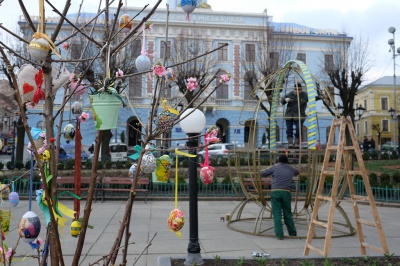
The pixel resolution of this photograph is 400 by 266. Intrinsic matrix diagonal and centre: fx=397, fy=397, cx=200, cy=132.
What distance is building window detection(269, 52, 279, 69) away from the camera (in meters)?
27.5

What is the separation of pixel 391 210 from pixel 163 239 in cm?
751

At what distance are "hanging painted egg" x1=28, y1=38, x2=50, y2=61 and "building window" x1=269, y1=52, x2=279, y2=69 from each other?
87.2 ft

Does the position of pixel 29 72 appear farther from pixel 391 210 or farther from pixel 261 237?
pixel 391 210

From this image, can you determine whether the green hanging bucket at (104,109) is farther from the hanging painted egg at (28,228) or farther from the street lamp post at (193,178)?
the street lamp post at (193,178)

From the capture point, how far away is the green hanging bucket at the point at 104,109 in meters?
1.96

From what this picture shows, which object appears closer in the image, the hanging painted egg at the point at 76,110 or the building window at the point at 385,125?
the hanging painted egg at the point at 76,110

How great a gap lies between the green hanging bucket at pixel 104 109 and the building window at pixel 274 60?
26.5m

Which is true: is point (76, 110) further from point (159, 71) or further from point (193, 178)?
point (193, 178)

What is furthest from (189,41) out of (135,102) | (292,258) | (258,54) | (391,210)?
(292,258)

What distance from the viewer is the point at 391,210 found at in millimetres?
11367

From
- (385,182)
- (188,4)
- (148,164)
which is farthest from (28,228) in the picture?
(385,182)

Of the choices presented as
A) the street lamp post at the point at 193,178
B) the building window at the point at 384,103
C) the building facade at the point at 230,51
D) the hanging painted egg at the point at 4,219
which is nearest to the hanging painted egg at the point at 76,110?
the hanging painted egg at the point at 4,219

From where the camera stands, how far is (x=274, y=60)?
91.5 feet

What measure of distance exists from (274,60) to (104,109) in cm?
2698
